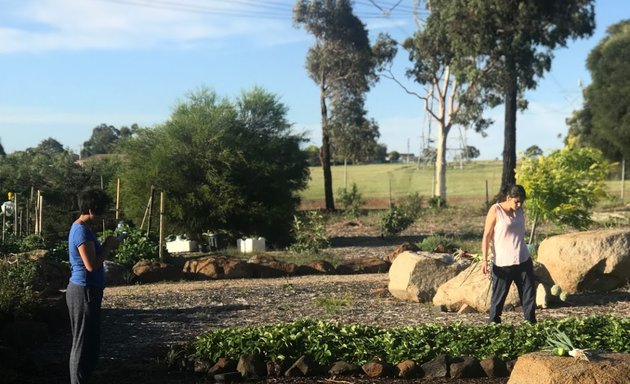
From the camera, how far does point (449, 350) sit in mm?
7305

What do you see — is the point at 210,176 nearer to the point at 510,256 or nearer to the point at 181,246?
the point at 181,246

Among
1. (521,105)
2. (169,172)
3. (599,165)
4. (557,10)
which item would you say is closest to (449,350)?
(599,165)

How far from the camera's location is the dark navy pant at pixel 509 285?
8828 millimetres

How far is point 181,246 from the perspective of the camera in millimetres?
21047

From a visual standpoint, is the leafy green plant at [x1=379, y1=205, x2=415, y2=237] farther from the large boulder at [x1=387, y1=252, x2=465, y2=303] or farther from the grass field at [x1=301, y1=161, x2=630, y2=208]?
the grass field at [x1=301, y1=161, x2=630, y2=208]

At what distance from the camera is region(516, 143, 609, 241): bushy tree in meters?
17.5

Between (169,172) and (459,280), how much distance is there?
12.3 metres

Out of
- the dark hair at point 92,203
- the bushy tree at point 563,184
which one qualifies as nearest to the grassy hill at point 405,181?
the bushy tree at point 563,184

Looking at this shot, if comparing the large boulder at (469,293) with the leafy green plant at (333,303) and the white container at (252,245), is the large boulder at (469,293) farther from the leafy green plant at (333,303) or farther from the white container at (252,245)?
the white container at (252,245)

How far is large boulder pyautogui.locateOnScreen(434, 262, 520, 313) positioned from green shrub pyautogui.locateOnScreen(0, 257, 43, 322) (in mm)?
4949

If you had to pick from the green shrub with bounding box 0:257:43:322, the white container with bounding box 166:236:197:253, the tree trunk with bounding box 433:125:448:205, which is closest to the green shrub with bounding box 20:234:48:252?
the white container with bounding box 166:236:197:253

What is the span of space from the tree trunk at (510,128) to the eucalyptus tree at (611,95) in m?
12.3

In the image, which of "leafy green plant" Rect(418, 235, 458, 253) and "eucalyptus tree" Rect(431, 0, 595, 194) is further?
"eucalyptus tree" Rect(431, 0, 595, 194)

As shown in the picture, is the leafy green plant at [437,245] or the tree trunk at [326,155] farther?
the tree trunk at [326,155]
